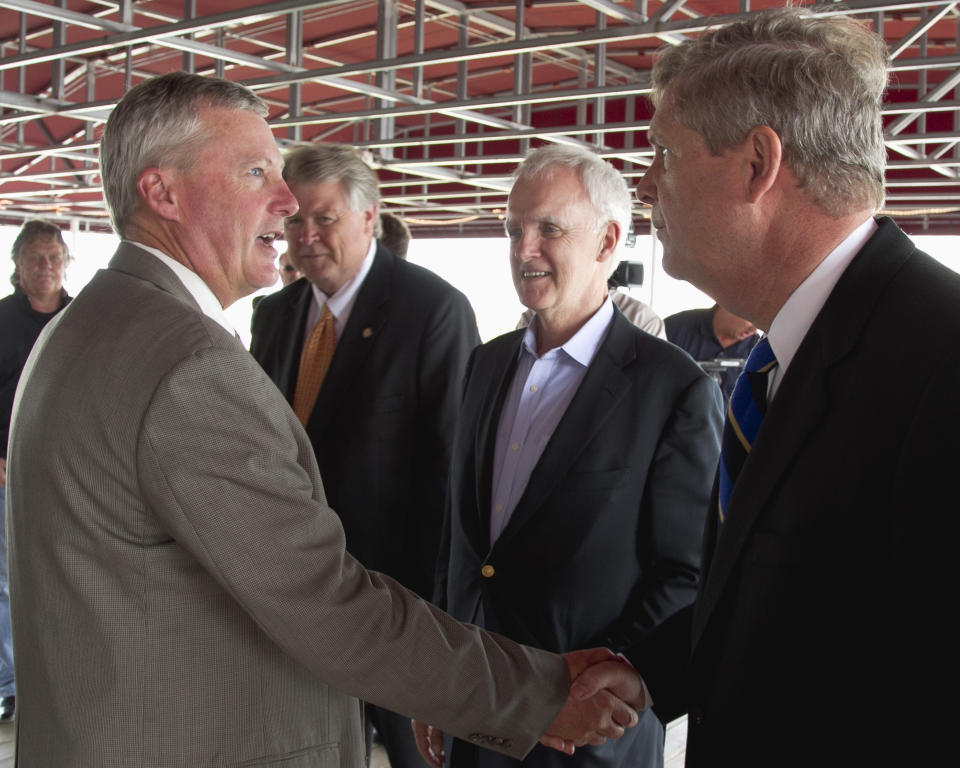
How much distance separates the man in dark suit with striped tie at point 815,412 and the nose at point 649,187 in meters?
0.05

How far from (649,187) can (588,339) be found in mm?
729

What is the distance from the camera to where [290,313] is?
138 inches

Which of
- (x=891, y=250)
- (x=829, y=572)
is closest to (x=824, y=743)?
(x=829, y=572)

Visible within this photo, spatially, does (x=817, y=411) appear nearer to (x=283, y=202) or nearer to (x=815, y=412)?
(x=815, y=412)

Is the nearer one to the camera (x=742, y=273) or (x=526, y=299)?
(x=742, y=273)

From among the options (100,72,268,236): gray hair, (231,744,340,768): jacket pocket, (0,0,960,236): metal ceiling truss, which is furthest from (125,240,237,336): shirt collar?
(0,0,960,236): metal ceiling truss

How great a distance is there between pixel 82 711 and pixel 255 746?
0.26m

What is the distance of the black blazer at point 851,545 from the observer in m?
1.08

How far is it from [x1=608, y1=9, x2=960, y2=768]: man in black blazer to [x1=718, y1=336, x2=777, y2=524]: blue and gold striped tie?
0.4 inches

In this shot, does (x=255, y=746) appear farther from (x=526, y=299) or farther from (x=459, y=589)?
(x=526, y=299)

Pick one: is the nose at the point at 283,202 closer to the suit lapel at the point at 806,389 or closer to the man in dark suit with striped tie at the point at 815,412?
the man in dark suit with striped tie at the point at 815,412

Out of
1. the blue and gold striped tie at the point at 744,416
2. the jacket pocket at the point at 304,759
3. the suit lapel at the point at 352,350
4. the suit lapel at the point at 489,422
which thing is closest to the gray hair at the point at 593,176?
the suit lapel at the point at 489,422

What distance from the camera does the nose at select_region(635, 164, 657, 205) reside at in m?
1.57

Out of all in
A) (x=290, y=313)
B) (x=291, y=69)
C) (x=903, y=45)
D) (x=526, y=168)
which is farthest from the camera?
(x=291, y=69)
